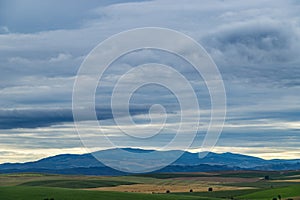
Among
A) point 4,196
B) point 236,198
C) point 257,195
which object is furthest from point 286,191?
point 4,196

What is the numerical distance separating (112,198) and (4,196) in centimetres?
2664

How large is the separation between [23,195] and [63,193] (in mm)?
10989

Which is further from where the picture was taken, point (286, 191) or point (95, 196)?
point (286, 191)

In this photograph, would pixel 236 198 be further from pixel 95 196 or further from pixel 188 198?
pixel 95 196

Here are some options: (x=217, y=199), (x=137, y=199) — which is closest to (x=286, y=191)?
(x=217, y=199)

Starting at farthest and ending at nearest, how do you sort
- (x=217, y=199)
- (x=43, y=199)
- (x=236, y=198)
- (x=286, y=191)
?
(x=286, y=191) < (x=236, y=198) < (x=217, y=199) < (x=43, y=199)

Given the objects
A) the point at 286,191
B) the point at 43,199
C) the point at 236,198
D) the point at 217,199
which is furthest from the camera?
the point at 286,191

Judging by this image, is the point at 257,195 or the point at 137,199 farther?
the point at 257,195

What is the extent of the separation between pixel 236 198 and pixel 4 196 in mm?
61832

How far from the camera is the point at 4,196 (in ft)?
486

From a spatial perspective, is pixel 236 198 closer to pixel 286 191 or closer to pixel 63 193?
pixel 286 191

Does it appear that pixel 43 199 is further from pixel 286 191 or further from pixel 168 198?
pixel 286 191

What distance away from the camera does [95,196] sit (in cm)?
15038

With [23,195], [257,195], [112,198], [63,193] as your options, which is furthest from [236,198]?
[23,195]
